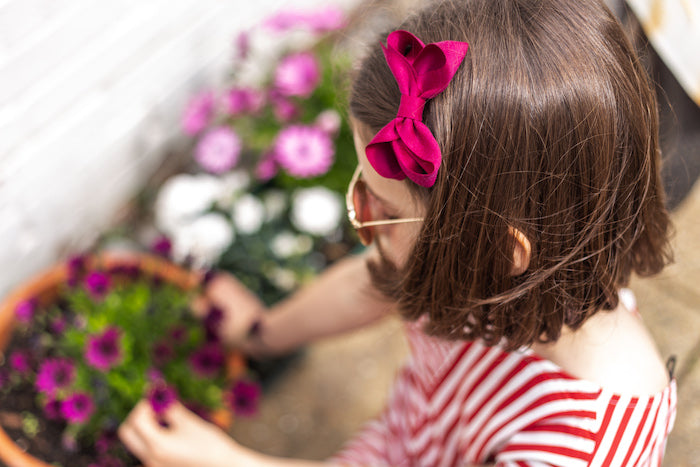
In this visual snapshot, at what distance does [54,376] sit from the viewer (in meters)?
1.19

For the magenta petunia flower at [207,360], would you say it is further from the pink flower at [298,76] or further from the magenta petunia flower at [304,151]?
the pink flower at [298,76]

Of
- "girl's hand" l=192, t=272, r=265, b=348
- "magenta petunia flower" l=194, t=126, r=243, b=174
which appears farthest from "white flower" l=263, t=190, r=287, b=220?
"girl's hand" l=192, t=272, r=265, b=348

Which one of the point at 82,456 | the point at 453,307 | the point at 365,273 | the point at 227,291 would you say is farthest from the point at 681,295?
the point at 82,456

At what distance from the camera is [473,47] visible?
66cm

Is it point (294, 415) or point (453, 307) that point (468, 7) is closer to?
point (453, 307)

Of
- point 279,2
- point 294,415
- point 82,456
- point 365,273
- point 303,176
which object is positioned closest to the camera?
point 365,273

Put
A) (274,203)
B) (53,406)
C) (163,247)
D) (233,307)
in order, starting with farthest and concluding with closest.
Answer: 1. (274,203)
2. (233,307)
3. (163,247)
4. (53,406)

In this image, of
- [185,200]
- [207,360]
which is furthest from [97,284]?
[185,200]

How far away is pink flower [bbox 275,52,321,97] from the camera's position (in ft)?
5.33

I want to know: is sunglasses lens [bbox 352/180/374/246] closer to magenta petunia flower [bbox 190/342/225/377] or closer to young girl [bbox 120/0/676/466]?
young girl [bbox 120/0/676/466]

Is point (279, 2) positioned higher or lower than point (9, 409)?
higher

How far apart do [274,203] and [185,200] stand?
247 millimetres

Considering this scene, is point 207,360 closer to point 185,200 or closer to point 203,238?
point 203,238

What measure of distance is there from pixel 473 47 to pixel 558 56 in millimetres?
93
